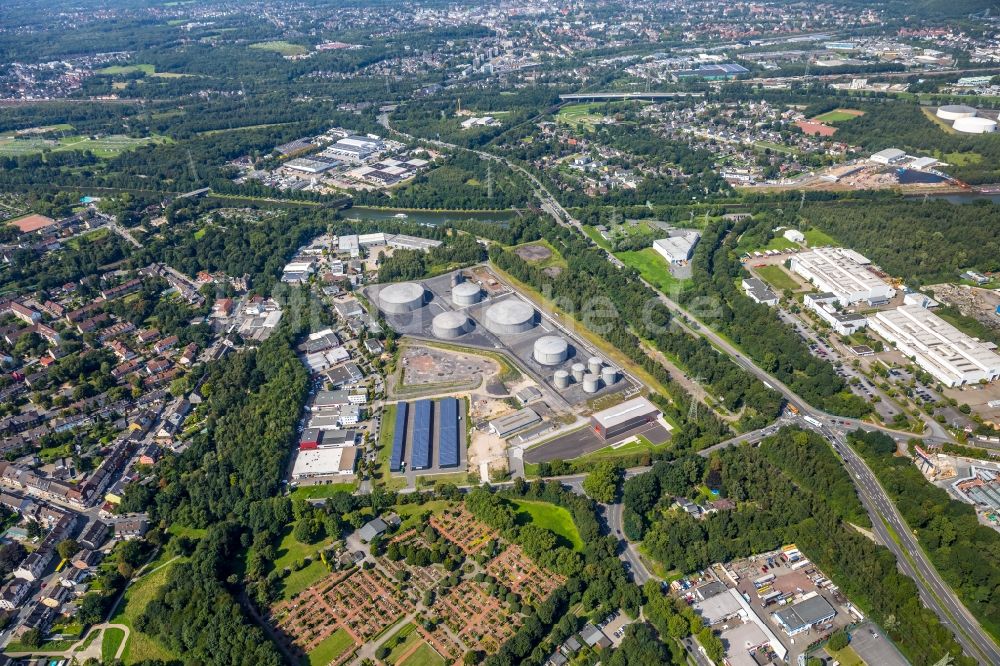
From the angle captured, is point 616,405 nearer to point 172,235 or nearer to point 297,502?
point 297,502

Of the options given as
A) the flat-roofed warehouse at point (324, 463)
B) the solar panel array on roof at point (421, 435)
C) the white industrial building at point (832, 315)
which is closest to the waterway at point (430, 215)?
the white industrial building at point (832, 315)

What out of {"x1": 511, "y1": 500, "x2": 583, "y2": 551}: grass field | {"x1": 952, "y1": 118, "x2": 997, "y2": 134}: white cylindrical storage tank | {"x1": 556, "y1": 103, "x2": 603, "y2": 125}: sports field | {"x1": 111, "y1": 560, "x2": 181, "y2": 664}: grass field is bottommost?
{"x1": 511, "y1": 500, "x2": 583, "y2": 551}: grass field

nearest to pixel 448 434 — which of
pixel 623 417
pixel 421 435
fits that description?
pixel 421 435

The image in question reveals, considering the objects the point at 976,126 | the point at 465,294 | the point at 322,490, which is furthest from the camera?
the point at 976,126

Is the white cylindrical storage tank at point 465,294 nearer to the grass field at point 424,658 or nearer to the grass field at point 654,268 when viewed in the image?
the grass field at point 654,268

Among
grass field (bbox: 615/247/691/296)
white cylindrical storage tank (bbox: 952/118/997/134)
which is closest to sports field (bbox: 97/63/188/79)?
grass field (bbox: 615/247/691/296)

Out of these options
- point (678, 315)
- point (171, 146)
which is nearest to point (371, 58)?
point (171, 146)

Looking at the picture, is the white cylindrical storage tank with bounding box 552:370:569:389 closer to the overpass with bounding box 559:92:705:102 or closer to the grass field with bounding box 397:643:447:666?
the grass field with bounding box 397:643:447:666

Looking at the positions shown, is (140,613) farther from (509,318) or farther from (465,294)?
(465,294)
